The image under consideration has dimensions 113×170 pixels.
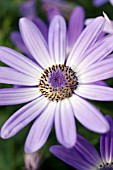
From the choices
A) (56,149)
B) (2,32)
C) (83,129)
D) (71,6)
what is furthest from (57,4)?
(56,149)

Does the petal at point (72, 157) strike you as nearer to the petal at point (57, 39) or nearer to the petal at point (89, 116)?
the petal at point (89, 116)

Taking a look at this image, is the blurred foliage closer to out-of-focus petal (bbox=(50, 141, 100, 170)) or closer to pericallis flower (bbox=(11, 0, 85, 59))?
out-of-focus petal (bbox=(50, 141, 100, 170))

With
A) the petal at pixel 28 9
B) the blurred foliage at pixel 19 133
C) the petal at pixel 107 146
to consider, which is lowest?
the petal at pixel 107 146

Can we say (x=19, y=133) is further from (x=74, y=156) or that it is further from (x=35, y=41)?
(x=74, y=156)

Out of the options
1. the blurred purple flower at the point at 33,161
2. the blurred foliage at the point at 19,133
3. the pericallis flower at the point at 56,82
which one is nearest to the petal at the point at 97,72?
the pericallis flower at the point at 56,82

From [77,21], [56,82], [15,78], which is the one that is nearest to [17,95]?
[15,78]

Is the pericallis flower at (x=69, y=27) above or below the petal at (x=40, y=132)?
above

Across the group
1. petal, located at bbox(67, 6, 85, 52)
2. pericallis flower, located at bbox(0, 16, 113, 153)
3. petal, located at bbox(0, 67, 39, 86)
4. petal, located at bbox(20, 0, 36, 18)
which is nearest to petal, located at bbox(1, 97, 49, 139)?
pericallis flower, located at bbox(0, 16, 113, 153)

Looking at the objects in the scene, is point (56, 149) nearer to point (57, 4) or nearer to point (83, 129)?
point (83, 129)
